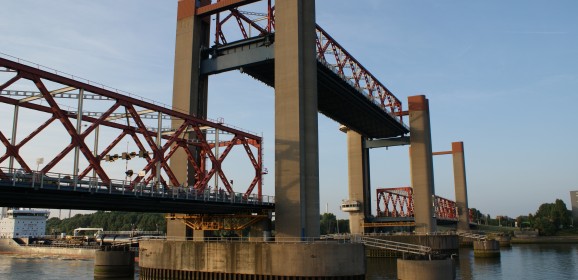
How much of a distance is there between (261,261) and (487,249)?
58.0 metres

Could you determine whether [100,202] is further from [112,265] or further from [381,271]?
[381,271]

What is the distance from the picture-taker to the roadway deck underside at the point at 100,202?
2967 centimetres

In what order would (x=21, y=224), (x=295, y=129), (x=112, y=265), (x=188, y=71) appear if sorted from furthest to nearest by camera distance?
(x=21, y=224) < (x=188, y=71) < (x=112, y=265) < (x=295, y=129)

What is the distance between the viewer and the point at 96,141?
37.8 meters

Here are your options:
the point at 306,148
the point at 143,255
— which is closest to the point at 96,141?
the point at 143,255

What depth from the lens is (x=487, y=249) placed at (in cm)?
8319

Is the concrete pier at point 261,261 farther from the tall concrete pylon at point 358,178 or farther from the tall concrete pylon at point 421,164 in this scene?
the tall concrete pylon at point 358,178

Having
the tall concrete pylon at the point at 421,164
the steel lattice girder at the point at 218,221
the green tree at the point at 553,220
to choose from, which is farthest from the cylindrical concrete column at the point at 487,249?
the green tree at the point at 553,220

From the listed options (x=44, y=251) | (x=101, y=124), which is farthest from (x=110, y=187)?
(x=44, y=251)

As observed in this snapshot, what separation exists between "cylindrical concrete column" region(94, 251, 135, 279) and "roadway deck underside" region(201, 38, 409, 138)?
23128 millimetres

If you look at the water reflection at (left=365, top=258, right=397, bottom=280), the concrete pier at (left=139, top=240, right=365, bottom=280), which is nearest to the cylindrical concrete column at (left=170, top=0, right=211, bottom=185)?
the concrete pier at (left=139, top=240, right=365, bottom=280)

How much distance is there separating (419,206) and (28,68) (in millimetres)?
73856

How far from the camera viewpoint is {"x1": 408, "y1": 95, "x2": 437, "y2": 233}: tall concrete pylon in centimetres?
8906

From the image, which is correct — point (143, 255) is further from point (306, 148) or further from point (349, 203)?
point (349, 203)
